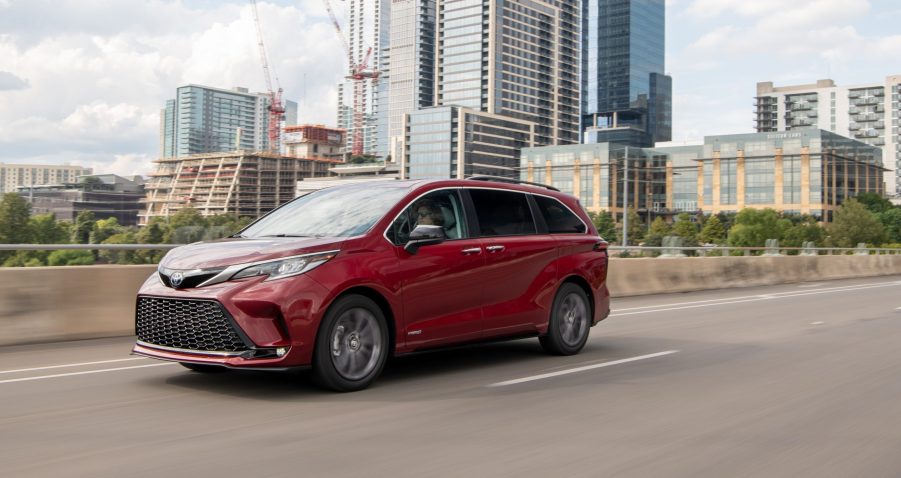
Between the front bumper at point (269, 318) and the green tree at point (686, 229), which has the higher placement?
the green tree at point (686, 229)

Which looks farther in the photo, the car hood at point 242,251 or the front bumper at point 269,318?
the car hood at point 242,251

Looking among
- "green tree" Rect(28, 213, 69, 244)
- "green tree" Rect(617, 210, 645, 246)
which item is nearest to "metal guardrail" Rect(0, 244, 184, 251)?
"green tree" Rect(28, 213, 69, 244)

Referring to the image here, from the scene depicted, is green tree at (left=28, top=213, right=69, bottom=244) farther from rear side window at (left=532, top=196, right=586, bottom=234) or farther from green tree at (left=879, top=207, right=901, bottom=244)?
green tree at (left=879, top=207, right=901, bottom=244)

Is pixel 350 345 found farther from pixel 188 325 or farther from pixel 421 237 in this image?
pixel 188 325

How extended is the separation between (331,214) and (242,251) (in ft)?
3.64

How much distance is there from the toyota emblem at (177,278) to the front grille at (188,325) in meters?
0.12

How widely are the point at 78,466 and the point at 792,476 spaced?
12.2 feet

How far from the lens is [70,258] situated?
10898mm

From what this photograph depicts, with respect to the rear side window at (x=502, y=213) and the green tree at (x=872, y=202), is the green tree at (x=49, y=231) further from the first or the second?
the green tree at (x=872, y=202)

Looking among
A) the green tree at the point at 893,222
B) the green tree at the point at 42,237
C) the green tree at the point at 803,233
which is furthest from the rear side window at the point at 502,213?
the green tree at the point at 893,222

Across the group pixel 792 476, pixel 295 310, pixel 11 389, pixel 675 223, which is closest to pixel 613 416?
pixel 792 476

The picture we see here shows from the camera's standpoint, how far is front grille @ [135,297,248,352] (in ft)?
20.5

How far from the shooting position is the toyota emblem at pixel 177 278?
6433mm

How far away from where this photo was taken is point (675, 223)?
548 feet
